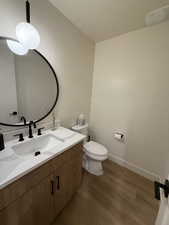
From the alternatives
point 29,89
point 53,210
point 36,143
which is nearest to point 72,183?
point 53,210

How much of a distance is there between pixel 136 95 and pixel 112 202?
1580mm

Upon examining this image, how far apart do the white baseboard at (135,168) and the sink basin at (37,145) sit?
1.40m

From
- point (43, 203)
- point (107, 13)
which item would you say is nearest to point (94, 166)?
point (43, 203)

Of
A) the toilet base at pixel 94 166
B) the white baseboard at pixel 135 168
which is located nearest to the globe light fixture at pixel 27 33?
the toilet base at pixel 94 166

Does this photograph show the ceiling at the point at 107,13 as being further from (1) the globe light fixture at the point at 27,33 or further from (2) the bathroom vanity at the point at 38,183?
(2) the bathroom vanity at the point at 38,183

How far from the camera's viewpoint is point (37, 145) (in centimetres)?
130

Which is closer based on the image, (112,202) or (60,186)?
(60,186)

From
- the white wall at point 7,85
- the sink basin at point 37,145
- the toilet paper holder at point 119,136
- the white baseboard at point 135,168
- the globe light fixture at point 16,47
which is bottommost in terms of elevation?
the white baseboard at point 135,168

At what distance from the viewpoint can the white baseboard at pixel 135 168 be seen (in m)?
1.80

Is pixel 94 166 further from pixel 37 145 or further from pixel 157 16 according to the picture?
pixel 157 16

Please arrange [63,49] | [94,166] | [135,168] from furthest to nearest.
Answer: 1. [135,168]
2. [94,166]
3. [63,49]

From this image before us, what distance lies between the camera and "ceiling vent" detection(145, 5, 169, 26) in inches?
49.6

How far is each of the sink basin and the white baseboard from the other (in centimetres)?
140

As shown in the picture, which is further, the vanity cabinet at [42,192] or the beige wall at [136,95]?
the beige wall at [136,95]
